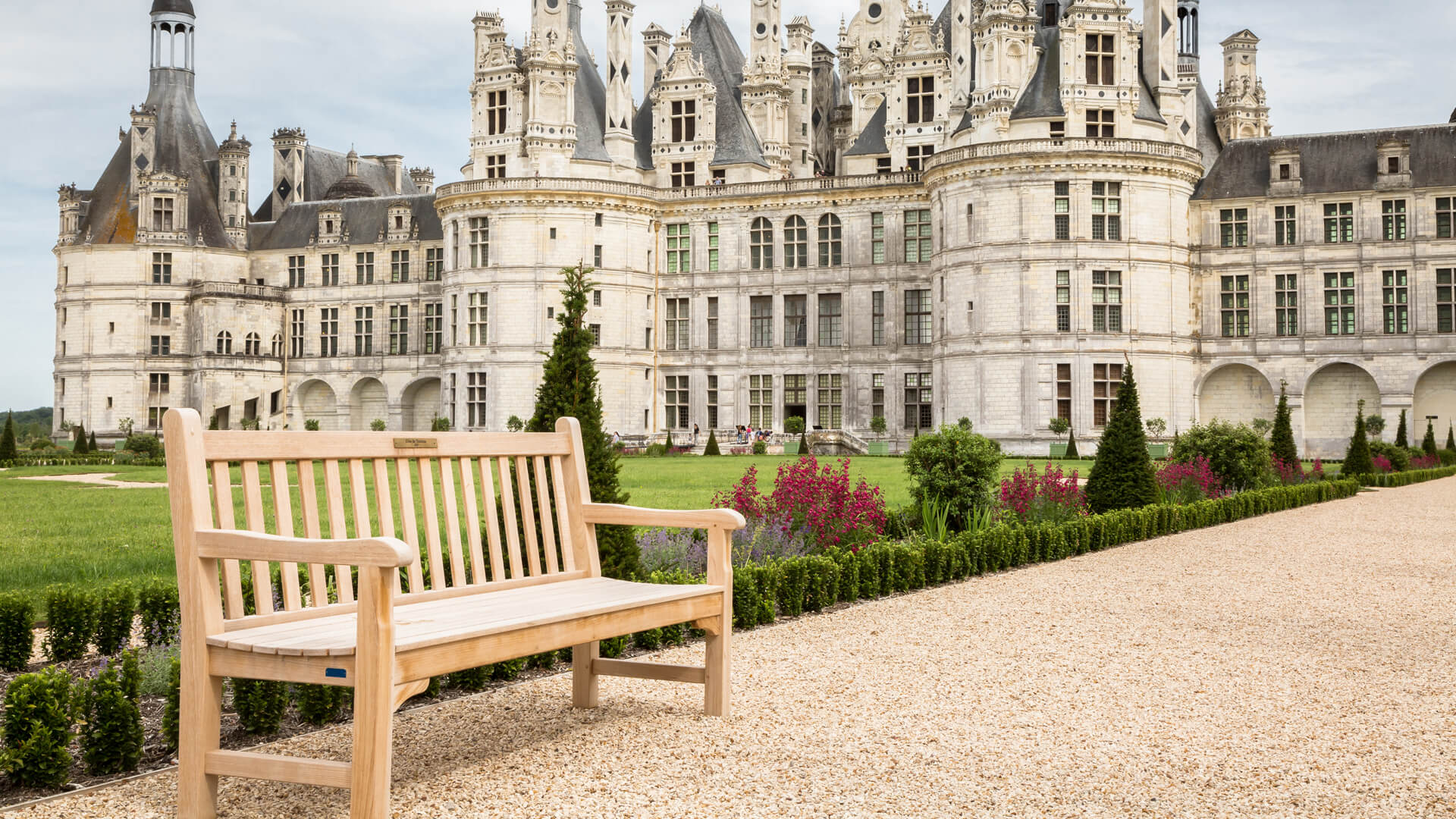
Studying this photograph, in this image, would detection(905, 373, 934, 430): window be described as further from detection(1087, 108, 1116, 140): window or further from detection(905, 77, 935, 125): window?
detection(1087, 108, 1116, 140): window

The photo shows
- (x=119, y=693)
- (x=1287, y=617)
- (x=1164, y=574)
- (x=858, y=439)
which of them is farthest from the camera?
(x=858, y=439)

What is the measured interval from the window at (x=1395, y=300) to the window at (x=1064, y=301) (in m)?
9.32

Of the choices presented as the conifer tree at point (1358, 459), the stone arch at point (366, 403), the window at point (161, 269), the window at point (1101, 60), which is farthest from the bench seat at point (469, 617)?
the window at point (161, 269)

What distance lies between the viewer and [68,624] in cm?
594

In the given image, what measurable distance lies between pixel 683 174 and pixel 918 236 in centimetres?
789

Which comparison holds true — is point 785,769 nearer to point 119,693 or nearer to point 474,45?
point 119,693

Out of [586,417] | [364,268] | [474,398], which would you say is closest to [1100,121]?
[474,398]

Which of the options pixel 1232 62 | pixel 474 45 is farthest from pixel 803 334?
pixel 1232 62

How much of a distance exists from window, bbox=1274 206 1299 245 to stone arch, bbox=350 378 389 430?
29.9 metres

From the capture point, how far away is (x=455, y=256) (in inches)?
1550

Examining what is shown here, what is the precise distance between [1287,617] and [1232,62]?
38898 mm

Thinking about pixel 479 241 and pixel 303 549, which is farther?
pixel 479 241

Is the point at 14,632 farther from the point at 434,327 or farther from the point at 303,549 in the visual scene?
the point at 434,327

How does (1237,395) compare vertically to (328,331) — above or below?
below
